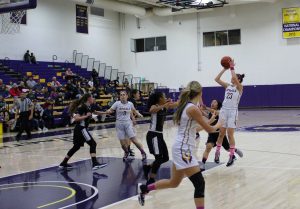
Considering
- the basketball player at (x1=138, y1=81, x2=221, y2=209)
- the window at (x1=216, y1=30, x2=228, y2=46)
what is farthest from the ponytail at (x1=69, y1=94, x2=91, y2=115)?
the window at (x1=216, y1=30, x2=228, y2=46)

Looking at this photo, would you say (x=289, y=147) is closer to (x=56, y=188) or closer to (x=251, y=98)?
(x=56, y=188)

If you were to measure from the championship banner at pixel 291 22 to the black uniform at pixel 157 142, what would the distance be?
23.0 metres

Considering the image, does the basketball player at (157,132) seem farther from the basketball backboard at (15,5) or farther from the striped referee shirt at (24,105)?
the striped referee shirt at (24,105)

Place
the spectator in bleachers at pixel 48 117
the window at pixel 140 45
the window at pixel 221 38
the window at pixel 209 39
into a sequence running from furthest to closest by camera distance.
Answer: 1. the window at pixel 140 45
2. the window at pixel 209 39
3. the window at pixel 221 38
4. the spectator in bleachers at pixel 48 117

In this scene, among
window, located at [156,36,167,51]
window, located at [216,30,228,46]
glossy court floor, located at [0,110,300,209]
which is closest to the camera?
glossy court floor, located at [0,110,300,209]

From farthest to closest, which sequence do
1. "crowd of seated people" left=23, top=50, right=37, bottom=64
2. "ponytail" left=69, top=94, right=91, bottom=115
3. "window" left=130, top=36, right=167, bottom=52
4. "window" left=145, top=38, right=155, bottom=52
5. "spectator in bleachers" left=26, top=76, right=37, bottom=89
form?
1. "window" left=145, top=38, right=155, bottom=52
2. "window" left=130, top=36, right=167, bottom=52
3. "crowd of seated people" left=23, top=50, right=37, bottom=64
4. "spectator in bleachers" left=26, top=76, right=37, bottom=89
5. "ponytail" left=69, top=94, right=91, bottom=115

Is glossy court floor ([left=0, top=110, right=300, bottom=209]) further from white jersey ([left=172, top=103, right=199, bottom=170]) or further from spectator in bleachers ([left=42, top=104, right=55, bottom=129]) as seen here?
spectator in bleachers ([left=42, top=104, right=55, bottom=129])

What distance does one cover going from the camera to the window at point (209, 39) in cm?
3134

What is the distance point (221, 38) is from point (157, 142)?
24600 millimetres

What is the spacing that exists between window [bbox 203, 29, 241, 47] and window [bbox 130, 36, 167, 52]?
332 cm

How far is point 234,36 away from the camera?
30656 millimetres

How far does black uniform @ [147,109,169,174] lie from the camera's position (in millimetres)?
7488

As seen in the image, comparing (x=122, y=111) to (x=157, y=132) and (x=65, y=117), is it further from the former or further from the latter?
(x=65, y=117)

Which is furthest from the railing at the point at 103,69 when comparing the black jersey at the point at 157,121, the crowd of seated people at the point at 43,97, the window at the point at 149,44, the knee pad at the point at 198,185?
the knee pad at the point at 198,185
